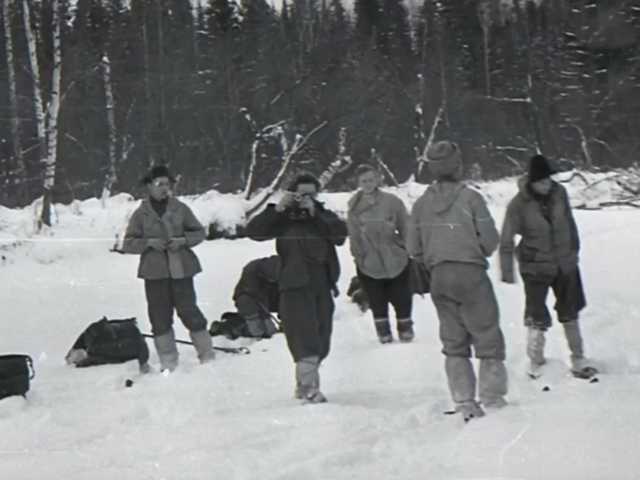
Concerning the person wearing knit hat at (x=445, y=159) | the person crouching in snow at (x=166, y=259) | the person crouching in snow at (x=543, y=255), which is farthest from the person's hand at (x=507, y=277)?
the person crouching in snow at (x=166, y=259)

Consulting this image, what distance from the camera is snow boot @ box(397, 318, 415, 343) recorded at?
11.8 feet

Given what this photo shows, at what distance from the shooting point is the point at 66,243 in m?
3.09

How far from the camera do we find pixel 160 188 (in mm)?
3264

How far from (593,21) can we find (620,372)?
1.15 meters

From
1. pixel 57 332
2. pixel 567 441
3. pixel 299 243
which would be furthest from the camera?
pixel 57 332

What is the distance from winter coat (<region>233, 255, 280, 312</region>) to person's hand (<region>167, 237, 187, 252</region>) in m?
0.74

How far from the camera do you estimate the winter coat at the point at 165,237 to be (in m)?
3.39

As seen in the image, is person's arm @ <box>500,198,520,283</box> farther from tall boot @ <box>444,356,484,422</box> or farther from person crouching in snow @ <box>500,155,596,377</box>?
tall boot @ <box>444,356,484,422</box>

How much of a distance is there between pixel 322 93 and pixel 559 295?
110 cm

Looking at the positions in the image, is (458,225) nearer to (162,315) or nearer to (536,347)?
(536,347)

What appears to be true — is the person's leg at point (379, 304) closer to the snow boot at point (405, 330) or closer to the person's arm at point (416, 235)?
the snow boot at point (405, 330)

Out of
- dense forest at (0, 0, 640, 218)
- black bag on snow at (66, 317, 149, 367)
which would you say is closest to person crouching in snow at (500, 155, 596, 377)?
dense forest at (0, 0, 640, 218)

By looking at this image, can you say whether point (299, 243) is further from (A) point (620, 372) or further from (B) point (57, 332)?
(B) point (57, 332)

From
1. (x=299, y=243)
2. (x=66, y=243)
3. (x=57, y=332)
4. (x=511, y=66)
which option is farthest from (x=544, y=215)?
(x=57, y=332)
